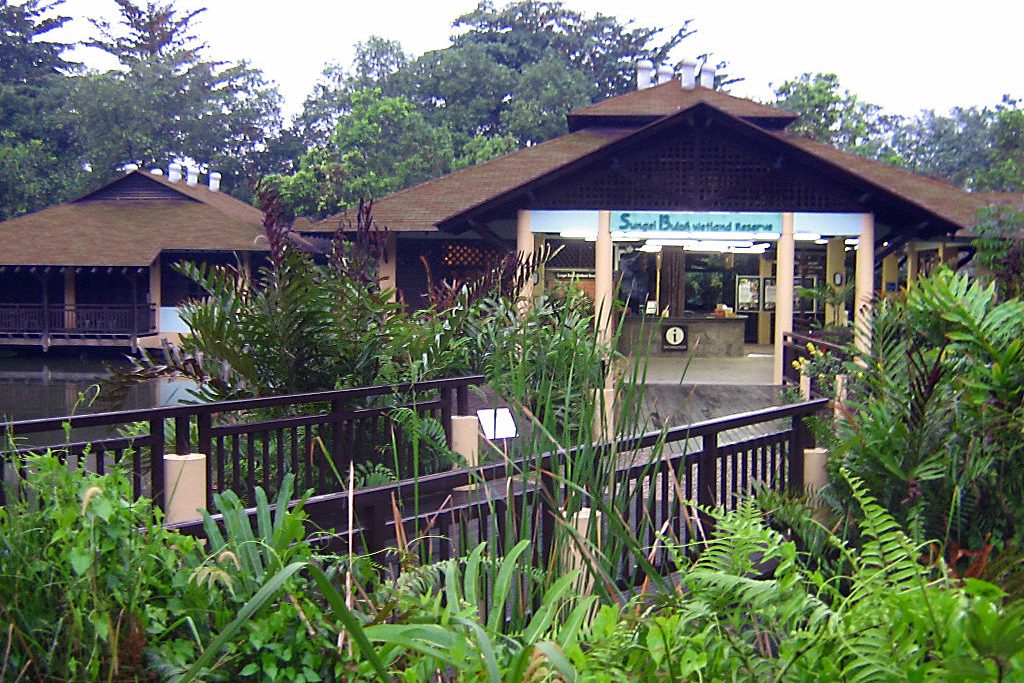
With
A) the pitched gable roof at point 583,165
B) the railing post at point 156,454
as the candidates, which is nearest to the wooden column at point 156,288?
the pitched gable roof at point 583,165

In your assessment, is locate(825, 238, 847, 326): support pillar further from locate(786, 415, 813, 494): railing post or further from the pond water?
locate(786, 415, 813, 494): railing post

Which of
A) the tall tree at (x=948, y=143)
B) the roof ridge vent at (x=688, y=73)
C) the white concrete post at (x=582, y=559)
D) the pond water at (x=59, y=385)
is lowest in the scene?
the pond water at (x=59, y=385)

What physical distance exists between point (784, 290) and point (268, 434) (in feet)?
36.0

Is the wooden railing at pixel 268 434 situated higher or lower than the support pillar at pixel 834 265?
lower

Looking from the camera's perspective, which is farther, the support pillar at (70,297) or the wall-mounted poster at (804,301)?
the support pillar at (70,297)

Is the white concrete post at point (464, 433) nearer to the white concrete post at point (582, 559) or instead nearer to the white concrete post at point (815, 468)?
the white concrete post at point (815, 468)

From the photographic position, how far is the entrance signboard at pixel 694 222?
49.5 feet

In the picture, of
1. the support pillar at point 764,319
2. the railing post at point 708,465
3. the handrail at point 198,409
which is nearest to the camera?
the handrail at point 198,409

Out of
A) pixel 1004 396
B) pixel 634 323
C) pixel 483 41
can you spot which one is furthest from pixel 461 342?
pixel 483 41

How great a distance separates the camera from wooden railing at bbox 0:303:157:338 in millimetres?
23203

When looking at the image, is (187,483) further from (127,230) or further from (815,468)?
→ (127,230)

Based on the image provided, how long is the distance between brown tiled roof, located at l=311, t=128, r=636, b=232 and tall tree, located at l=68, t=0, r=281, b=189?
2118 cm

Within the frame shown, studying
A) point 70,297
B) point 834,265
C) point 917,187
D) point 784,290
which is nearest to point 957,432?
point 784,290

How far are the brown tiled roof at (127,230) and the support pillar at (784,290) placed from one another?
11126 mm
